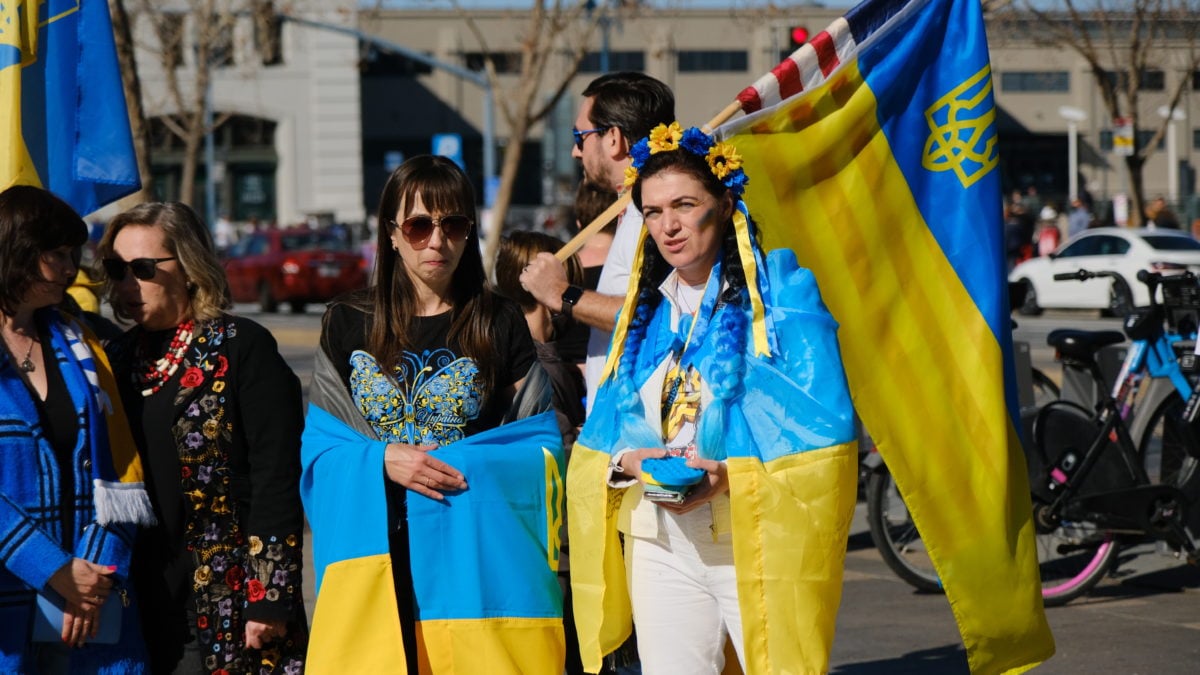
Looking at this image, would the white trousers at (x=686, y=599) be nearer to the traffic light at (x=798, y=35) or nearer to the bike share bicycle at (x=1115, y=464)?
the bike share bicycle at (x=1115, y=464)

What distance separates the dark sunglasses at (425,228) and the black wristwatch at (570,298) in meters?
0.67

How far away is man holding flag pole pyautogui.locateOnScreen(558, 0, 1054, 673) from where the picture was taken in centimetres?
498

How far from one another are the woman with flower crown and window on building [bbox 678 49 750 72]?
214 feet

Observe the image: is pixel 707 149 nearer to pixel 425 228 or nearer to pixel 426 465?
pixel 425 228

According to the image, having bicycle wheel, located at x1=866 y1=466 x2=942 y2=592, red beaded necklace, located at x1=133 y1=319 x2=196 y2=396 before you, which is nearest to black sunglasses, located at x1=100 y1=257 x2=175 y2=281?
red beaded necklace, located at x1=133 y1=319 x2=196 y2=396

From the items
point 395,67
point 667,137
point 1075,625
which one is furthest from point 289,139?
point 667,137

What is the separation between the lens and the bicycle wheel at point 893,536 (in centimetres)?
781

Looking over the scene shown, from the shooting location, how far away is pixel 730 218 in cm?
433

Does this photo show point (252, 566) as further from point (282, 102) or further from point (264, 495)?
point (282, 102)

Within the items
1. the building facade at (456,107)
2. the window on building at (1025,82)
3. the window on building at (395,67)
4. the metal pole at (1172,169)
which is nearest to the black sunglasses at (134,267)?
the building facade at (456,107)

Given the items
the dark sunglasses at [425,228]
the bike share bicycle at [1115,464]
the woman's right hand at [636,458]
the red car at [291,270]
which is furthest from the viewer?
the red car at [291,270]

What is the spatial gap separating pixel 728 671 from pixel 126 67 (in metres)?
8.06

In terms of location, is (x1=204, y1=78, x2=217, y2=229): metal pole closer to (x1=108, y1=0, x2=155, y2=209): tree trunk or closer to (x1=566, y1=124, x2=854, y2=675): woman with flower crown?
(x1=108, y1=0, x2=155, y2=209): tree trunk

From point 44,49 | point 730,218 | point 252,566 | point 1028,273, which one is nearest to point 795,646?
point 730,218
